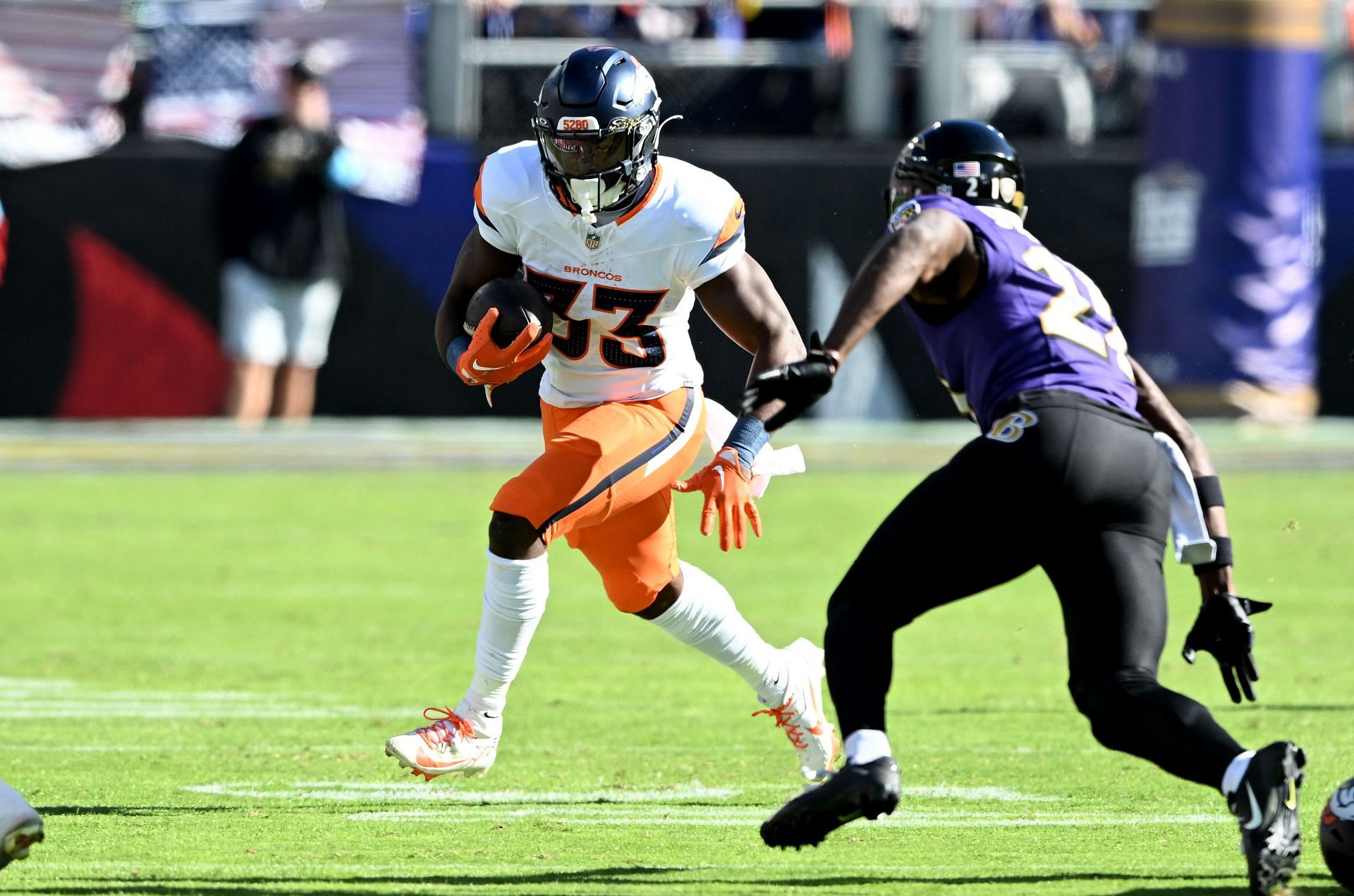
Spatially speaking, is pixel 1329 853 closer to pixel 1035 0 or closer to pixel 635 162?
pixel 635 162

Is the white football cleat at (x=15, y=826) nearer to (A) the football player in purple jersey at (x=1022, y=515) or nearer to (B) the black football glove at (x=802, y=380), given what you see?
(A) the football player in purple jersey at (x=1022, y=515)

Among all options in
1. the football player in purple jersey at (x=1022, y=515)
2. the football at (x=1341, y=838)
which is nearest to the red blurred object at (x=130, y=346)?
the football player in purple jersey at (x=1022, y=515)

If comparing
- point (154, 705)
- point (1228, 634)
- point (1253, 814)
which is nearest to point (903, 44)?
point (154, 705)

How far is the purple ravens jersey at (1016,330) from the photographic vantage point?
4281mm

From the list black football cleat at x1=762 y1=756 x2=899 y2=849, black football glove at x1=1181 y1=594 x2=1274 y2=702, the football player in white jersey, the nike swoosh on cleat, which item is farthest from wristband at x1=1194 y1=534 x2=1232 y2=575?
the football player in white jersey

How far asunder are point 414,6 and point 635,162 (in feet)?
40.3

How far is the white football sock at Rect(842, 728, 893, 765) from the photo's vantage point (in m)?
4.08

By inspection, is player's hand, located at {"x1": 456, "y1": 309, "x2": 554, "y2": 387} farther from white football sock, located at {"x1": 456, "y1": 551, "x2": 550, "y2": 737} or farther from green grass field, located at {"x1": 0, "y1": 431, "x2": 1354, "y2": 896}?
green grass field, located at {"x1": 0, "y1": 431, "x2": 1354, "y2": 896}

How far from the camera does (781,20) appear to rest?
17.2m

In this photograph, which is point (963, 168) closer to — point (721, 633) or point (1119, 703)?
point (1119, 703)

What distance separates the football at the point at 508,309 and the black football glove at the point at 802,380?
1.19 meters

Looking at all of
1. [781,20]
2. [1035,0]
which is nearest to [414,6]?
[781,20]

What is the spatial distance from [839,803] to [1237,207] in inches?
506

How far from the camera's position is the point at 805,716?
5727 millimetres
